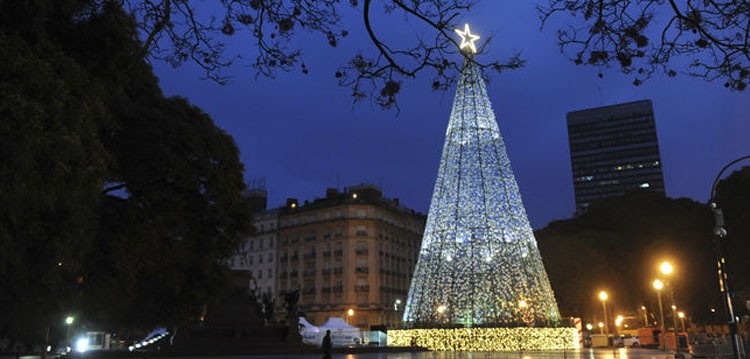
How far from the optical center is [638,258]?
49.5 metres

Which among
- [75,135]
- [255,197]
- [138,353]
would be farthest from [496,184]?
[255,197]

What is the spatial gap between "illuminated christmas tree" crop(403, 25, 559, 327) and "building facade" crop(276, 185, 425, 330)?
140 ft

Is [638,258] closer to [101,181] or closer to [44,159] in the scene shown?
[101,181]

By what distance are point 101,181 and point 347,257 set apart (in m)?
65.3

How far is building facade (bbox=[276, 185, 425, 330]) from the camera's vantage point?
72938mm

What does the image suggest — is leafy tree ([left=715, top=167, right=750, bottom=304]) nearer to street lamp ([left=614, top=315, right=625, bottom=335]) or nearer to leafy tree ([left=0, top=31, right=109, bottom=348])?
street lamp ([left=614, top=315, right=625, bottom=335])

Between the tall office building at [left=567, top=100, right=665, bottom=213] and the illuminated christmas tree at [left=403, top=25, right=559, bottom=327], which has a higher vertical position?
the tall office building at [left=567, top=100, right=665, bottom=213]

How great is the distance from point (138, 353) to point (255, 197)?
200ft

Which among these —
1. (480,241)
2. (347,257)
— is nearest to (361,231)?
(347,257)

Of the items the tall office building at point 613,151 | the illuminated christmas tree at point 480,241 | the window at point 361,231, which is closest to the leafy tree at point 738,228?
the illuminated christmas tree at point 480,241

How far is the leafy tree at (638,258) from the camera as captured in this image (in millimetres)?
44250

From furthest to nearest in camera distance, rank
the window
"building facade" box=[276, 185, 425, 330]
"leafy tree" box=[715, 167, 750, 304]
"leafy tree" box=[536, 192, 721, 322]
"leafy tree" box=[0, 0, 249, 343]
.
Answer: the window < "building facade" box=[276, 185, 425, 330] < "leafy tree" box=[536, 192, 721, 322] < "leafy tree" box=[715, 167, 750, 304] < "leafy tree" box=[0, 0, 249, 343]

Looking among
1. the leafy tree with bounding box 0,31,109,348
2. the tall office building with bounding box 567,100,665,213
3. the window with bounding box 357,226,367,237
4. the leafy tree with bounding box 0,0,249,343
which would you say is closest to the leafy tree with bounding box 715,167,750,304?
the leafy tree with bounding box 0,0,249,343

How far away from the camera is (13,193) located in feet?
26.4
